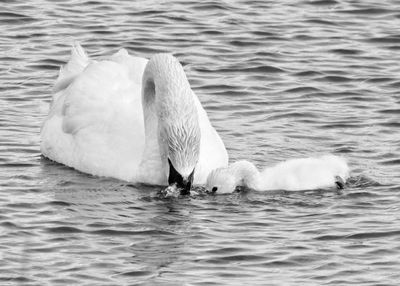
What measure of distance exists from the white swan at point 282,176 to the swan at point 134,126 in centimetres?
28

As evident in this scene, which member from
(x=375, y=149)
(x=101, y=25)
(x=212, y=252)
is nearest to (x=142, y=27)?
(x=101, y=25)

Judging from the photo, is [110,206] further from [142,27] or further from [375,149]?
→ [142,27]

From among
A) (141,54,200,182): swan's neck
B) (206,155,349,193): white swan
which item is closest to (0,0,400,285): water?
(206,155,349,193): white swan

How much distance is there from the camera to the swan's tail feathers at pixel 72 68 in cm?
1631

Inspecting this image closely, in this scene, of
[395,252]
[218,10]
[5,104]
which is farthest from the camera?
[218,10]

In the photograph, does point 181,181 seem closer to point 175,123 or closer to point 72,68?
point 175,123

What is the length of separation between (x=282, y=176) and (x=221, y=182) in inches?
21.5

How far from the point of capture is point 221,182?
13766 millimetres

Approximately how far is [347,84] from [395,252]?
19.3 feet

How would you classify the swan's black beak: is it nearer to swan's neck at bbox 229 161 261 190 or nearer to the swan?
the swan

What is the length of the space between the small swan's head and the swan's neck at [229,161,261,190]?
52mm

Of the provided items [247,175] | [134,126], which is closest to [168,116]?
[247,175]

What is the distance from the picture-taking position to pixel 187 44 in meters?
19.0

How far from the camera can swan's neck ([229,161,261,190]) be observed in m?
13.8
